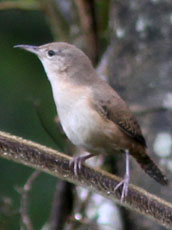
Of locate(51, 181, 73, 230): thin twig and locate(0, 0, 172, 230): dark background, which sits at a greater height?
locate(0, 0, 172, 230): dark background

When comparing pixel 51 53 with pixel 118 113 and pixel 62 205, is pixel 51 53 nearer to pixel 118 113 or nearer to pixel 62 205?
pixel 118 113

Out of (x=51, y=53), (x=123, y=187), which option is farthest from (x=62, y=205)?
(x=123, y=187)

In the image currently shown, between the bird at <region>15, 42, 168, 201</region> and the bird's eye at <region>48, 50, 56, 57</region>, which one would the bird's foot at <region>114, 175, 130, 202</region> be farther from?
the bird's eye at <region>48, 50, 56, 57</region>

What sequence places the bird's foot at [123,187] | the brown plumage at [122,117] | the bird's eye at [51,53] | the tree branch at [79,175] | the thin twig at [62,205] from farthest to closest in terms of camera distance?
the thin twig at [62,205]
the bird's eye at [51,53]
the brown plumage at [122,117]
the bird's foot at [123,187]
the tree branch at [79,175]

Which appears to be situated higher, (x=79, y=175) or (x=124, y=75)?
(x=79, y=175)

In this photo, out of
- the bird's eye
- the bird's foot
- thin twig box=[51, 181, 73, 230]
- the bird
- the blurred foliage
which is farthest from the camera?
the blurred foliage

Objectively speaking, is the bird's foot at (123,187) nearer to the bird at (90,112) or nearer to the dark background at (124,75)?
the bird at (90,112)

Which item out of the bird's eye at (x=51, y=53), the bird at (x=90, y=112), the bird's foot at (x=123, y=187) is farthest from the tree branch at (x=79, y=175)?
the bird's eye at (x=51, y=53)

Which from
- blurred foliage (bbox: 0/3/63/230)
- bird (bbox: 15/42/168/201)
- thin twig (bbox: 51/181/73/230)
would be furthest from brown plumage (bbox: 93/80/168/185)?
blurred foliage (bbox: 0/3/63/230)
